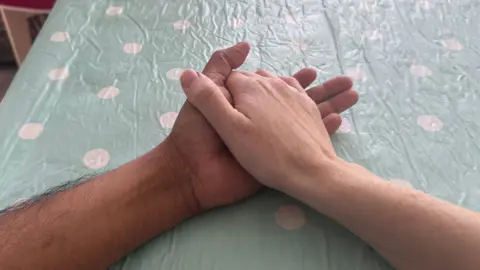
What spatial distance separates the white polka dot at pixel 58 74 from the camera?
3.33 feet

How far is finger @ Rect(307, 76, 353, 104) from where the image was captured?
3.00 feet

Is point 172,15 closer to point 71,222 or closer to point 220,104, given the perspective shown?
point 220,104

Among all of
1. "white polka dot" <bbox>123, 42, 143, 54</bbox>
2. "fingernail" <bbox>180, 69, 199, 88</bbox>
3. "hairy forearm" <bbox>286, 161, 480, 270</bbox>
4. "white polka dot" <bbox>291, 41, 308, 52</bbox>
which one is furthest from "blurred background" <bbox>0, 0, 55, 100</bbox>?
"hairy forearm" <bbox>286, 161, 480, 270</bbox>

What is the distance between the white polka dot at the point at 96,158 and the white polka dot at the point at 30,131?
107 millimetres

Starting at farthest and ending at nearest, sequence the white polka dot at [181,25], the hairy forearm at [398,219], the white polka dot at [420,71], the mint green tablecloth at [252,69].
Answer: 1. the white polka dot at [181,25]
2. the white polka dot at [420,71]
3. the mint green tablecloth at [252,69]
4. the hairy forearm at [398,219]

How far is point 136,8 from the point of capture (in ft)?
4.08

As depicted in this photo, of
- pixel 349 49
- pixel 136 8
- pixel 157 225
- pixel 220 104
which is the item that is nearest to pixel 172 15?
pixel 136 8

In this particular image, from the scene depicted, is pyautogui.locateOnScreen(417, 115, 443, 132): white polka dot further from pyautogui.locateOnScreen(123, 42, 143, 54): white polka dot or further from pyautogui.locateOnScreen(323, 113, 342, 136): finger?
pyautogui.locateOnScreen(123, 42, 143, 54): white polka dot

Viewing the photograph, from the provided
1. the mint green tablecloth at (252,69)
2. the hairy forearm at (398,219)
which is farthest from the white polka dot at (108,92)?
the hairy forearm at (398,219)

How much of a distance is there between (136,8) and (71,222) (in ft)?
2.26

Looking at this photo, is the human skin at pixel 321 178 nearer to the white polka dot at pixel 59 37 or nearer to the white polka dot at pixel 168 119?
the white polka dot at pixel 168 119

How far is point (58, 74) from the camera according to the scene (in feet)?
3.36

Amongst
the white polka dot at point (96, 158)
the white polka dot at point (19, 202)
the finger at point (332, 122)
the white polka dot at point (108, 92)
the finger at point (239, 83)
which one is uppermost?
the finger at point (239, 83)

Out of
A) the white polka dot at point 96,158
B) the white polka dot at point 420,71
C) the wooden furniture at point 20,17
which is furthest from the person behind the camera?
the wooden furniture at point 20,17
